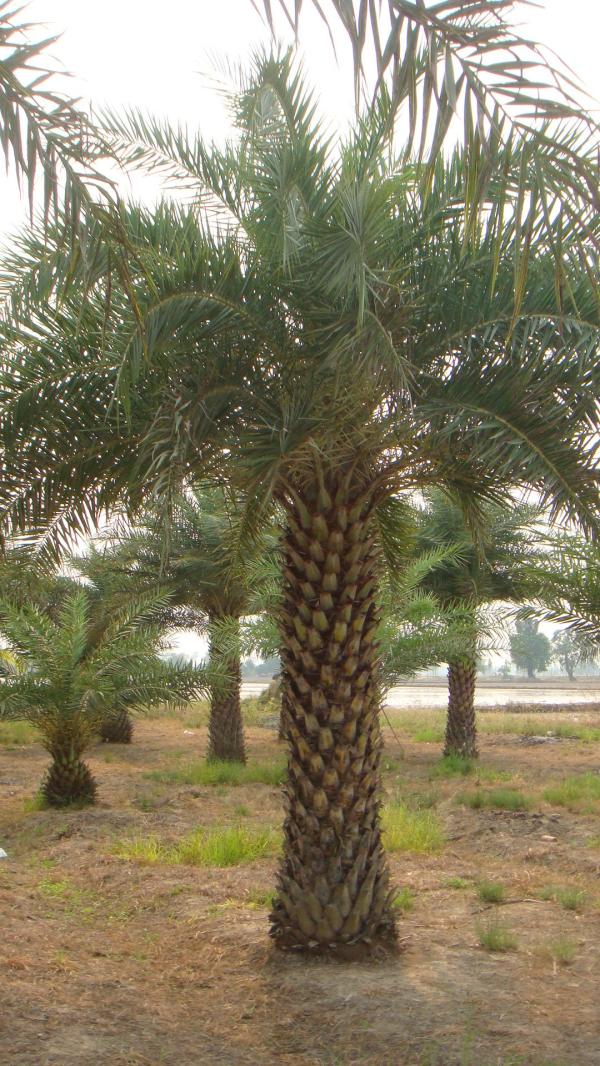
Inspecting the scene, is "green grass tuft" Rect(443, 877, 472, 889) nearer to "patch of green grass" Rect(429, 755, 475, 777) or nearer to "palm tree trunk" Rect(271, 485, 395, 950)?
"palm tree trunk" Rect(271, 485, 395, 950)

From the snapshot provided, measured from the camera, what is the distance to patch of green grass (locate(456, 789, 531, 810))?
40.2ft

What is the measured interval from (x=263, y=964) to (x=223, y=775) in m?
8.69

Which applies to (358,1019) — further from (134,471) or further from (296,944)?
(134,471)

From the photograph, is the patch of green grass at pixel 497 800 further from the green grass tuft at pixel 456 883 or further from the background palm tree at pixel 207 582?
the background palm tree at pixel 207 582

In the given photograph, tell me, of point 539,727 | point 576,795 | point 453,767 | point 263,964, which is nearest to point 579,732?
point 539,727

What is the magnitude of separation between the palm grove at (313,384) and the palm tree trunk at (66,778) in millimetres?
6176

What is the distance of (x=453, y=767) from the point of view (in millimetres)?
16484

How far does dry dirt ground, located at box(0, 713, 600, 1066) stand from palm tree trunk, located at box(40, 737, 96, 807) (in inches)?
22.9

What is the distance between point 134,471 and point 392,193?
2.17 metres

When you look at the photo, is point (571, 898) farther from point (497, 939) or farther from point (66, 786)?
point (66, 786)

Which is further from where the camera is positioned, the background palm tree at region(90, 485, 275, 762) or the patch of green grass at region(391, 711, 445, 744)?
the patch of green grass at region(391, 711, 445, 744)

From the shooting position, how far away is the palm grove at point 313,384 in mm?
5527

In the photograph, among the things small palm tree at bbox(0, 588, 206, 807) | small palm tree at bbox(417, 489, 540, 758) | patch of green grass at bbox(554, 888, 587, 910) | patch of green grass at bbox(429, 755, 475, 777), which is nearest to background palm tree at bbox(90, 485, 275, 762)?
small palm tree at bbox(0, 588, 206, 807)

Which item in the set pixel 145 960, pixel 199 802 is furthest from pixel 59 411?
pixel 199 802
